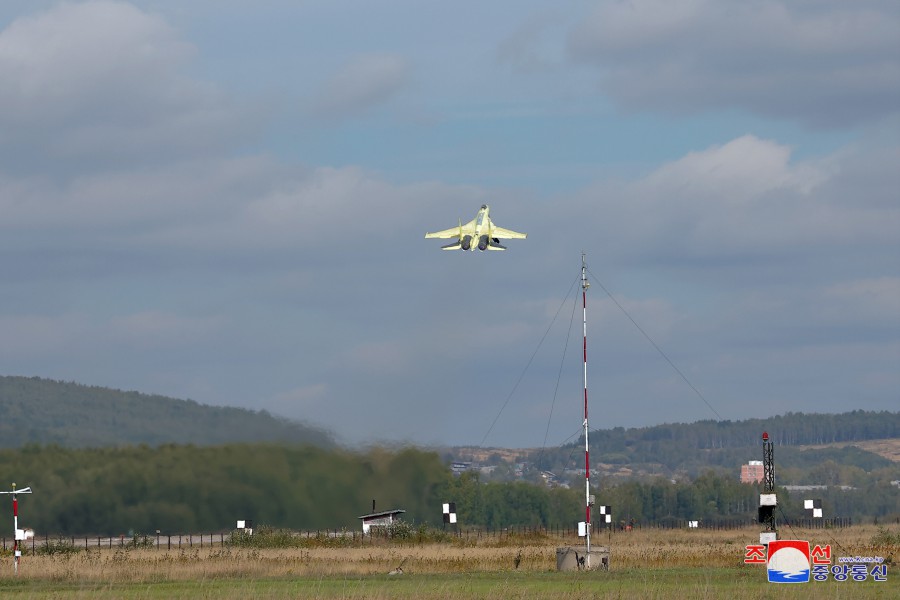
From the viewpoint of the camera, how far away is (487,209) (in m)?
69.5

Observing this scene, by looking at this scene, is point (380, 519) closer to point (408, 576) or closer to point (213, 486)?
point (213, 486)

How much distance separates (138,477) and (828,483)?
110797 mm

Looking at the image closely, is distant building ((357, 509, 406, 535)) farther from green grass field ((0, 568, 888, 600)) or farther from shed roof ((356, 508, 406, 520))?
green grass field ((0, 568, 888, 600))

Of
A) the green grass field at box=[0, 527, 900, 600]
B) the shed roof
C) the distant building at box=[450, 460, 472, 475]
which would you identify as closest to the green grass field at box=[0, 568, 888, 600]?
the green grass field at box=[0, 527, 900, 600]

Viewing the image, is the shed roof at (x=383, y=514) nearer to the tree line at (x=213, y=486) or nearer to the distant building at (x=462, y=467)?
the tree line at (x=213, y=486)

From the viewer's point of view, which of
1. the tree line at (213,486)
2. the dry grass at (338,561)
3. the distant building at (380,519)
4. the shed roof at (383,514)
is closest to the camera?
the dry grass at (338,561)

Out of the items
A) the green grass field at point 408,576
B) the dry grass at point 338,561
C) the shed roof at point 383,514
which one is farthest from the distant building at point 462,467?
the green grass field at point 408,576

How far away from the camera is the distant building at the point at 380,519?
7288 cm

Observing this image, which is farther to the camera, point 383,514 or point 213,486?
point 383,514

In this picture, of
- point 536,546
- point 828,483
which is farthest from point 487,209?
point 828,483

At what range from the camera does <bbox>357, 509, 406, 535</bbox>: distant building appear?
7288cm

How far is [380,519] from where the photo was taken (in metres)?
75.8

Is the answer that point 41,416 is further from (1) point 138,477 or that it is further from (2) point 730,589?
(2) point 730,589

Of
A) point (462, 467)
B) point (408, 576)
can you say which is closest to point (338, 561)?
point (408, 576)
